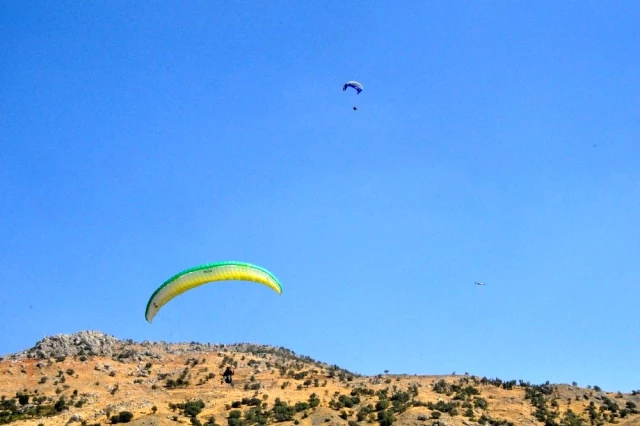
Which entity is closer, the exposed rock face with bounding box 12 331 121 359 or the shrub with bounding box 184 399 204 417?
the shrub with bounding box 184 399 204 417

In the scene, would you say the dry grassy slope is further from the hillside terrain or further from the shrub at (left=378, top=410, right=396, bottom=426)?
the shrub at (left=378, top=410, right=396, bottom=426)

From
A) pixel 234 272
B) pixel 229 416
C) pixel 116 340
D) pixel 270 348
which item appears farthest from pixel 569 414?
pixel 116 340

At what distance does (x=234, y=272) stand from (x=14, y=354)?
34.1 meters

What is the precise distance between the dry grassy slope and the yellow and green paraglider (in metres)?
9.08

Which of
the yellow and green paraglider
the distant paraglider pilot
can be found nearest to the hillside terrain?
the distant paraglider pilot

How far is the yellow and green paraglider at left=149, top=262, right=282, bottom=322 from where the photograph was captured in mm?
30500

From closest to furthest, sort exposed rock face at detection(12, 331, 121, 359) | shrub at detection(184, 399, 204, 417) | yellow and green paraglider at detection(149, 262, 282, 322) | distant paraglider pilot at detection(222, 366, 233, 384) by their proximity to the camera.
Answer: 1. yellow and green paraglider at detection(149, 262, 282, 322)
2. shrub at detection(184, 399, 204, 417)
3. distant paraglider pilot at detection(222, 366, 233, 384)
4. exposed rock face at detection(12, 331, 121, 359)

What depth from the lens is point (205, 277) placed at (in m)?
30.6

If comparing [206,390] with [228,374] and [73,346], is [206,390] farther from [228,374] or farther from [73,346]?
[73,346]

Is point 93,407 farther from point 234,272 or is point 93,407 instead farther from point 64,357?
point 234,272

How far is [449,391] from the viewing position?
46.2 metres

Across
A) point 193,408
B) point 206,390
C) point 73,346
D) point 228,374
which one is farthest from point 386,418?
point 73,346

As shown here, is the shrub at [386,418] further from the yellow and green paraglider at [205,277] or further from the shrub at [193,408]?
the yellow and green paraglider at [205,277]

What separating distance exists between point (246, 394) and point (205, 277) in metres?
15.6
